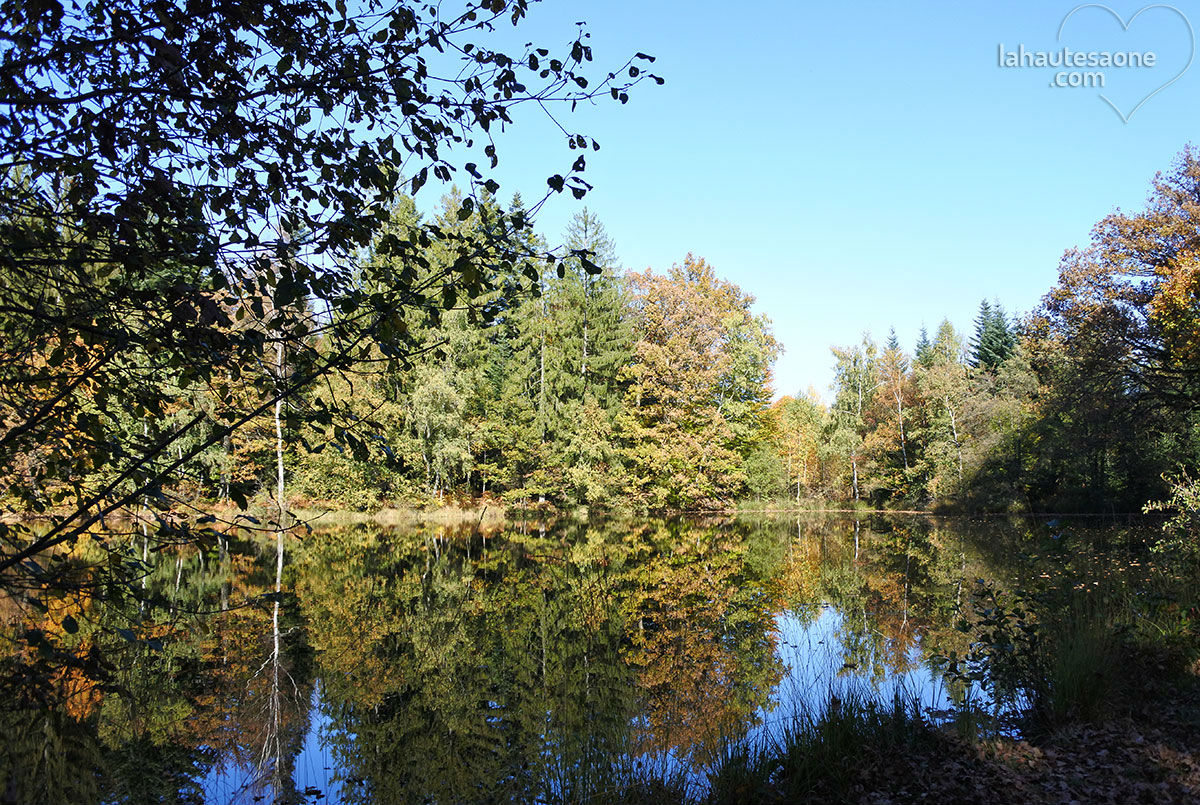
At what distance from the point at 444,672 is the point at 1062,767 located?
236 inches

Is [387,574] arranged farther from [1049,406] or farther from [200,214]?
[1049,406]

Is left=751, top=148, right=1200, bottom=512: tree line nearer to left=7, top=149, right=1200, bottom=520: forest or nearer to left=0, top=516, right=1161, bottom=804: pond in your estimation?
left=7, top=149, right=1200, bottom=520: forest

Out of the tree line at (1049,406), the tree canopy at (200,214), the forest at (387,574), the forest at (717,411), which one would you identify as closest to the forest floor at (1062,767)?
the forest at (387,574)

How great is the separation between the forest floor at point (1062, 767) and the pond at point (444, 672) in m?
0.72

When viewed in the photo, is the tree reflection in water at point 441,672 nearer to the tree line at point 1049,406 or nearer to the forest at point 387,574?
the forest at point 387,574

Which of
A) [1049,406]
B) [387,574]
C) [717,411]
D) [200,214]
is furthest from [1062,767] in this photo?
[717,411]

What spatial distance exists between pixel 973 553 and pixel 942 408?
23497 millimetres

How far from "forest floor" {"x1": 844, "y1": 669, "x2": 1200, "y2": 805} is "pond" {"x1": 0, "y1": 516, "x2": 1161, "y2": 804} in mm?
723

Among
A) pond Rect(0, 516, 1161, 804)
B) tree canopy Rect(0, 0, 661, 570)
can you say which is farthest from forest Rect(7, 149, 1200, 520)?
tree canopy Rect(0, 0, 661, 570)

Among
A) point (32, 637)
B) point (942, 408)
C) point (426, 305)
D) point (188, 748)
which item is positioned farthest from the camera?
point (942, 408)

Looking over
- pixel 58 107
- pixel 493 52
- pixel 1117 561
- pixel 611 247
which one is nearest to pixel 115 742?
pixel 58 107

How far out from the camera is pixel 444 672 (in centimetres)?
816

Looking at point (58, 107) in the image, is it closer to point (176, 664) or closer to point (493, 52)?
point (493, 52)

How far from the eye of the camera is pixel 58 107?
9.18 feet
